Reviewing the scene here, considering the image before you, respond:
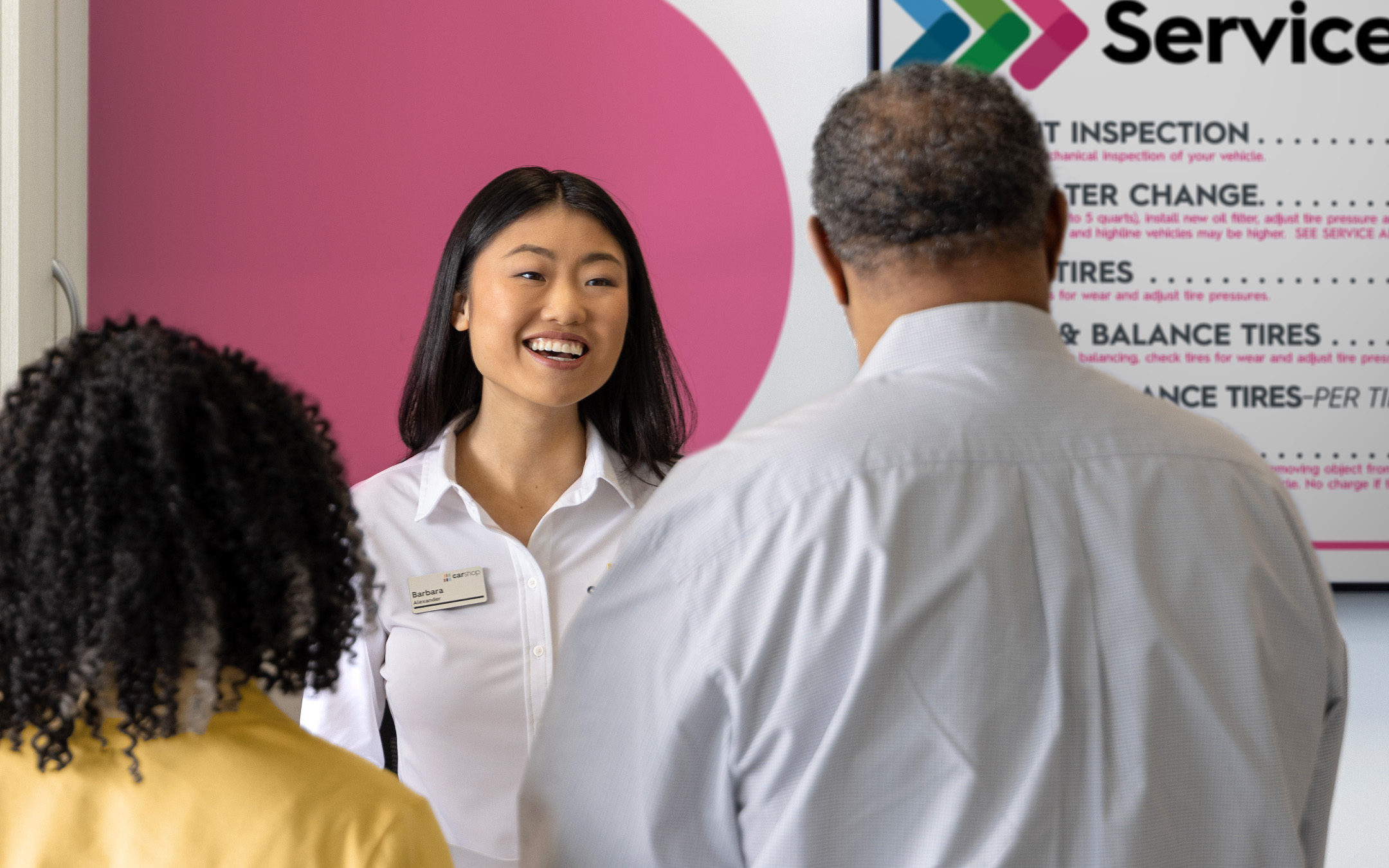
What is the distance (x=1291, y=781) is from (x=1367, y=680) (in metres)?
1.91

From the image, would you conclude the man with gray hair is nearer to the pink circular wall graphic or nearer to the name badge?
the name badge

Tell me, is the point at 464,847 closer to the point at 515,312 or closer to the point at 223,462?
the point at 515,312

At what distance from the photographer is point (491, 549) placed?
157cm

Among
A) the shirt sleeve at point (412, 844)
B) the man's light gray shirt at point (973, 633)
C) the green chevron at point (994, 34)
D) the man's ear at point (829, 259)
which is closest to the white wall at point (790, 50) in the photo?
the green chevron at point (994, 34)

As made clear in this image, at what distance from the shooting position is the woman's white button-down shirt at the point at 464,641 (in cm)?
145

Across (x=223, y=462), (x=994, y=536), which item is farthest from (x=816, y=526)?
(x=223, y=462)

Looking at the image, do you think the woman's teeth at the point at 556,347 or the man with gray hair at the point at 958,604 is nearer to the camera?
the man with gray hair at the point at 958,604

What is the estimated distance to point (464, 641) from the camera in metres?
1.48

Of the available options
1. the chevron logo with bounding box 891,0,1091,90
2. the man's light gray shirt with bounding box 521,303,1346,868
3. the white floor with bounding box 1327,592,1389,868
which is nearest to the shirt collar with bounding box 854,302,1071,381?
the man's light gray shirt with bounding box 521,303,1346,868

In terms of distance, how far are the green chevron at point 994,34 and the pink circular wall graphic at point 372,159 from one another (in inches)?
19.2

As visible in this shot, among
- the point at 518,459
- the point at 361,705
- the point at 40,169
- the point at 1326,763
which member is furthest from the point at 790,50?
the point at 1326,763

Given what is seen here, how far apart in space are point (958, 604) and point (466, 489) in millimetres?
976

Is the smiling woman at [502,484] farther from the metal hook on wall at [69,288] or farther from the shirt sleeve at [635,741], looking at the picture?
the metal hook on wall at [69,288]

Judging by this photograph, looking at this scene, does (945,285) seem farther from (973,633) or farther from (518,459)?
(518,459)
